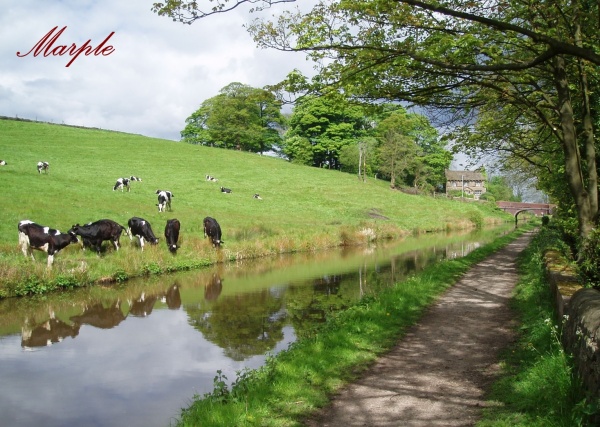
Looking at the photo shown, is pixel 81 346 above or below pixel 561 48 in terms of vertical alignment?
below

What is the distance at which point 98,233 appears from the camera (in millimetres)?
21141

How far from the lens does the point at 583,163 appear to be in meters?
12.9

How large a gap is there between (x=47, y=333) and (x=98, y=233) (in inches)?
350

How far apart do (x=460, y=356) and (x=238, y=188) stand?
40719mm

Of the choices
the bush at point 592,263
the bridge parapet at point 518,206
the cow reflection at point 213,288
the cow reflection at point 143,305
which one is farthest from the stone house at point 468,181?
the bush at point 592,263

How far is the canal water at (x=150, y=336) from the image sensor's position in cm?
834

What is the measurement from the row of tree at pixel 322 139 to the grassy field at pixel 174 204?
181 inches

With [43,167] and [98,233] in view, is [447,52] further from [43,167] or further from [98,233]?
[43,167]

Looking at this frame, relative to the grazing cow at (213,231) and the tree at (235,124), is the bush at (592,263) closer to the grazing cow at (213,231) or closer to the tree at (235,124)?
the grazing cow at (213,231)

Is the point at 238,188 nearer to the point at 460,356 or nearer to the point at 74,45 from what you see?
the point at 74,45

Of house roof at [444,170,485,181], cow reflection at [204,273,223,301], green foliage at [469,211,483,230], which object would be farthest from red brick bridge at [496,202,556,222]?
cow reflection at [204,273,223,301]

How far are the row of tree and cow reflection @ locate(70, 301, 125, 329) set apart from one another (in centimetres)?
5538

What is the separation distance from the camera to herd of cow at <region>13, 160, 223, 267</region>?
18.4 m

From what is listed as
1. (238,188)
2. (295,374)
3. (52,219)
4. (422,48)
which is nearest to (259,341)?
(295,374)
